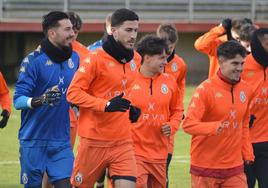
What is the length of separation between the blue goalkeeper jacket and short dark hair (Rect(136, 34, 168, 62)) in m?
0.86

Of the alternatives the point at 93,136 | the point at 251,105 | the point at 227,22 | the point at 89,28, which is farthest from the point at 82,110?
the point at 89,28

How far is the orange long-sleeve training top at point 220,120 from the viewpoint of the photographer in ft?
30.2

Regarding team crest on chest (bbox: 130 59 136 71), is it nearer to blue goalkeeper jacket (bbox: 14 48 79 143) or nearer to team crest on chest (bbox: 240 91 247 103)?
blue goalkeeper jacket (bbox: 14 48 79 143)

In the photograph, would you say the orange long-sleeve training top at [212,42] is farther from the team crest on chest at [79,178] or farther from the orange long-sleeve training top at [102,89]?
the team crest on chest at [79,178]

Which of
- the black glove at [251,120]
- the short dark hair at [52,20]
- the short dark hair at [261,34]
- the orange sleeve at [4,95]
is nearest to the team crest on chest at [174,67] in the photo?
the short dark hair at [261,34]

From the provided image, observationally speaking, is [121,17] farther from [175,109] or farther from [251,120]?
[251,120]

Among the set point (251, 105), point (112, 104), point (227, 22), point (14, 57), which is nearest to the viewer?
point (112, 104)

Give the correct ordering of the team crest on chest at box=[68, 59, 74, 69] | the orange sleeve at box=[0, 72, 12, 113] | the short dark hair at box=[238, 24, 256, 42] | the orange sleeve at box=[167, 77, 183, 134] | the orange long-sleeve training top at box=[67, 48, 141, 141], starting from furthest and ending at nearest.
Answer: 1. the short dark hair at box=[238, 24, 256, 42]
2. the orange sleeve at box=[0, 72, 12, 113]
3. the orange sleeve at box=[167, 77, 183, 134]
4. the team crest on chest at box=[68, 59, 74, 69]
5. the orange long-sleeve training top at box=[67, 48, 141, 141]

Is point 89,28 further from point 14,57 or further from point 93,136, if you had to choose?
point 93,136

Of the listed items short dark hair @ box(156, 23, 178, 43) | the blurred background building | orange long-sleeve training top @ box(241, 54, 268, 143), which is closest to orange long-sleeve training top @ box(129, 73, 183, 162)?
orange long-sleeve training top @ box(241, 54, 268, 143)

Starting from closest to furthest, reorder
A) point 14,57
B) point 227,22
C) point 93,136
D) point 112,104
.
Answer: point 112,104 → point 93,136 → point 227,22 → point 14,57

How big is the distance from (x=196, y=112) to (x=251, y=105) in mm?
1394

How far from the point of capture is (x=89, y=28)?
2931cm

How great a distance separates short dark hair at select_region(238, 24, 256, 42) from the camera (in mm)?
10961
